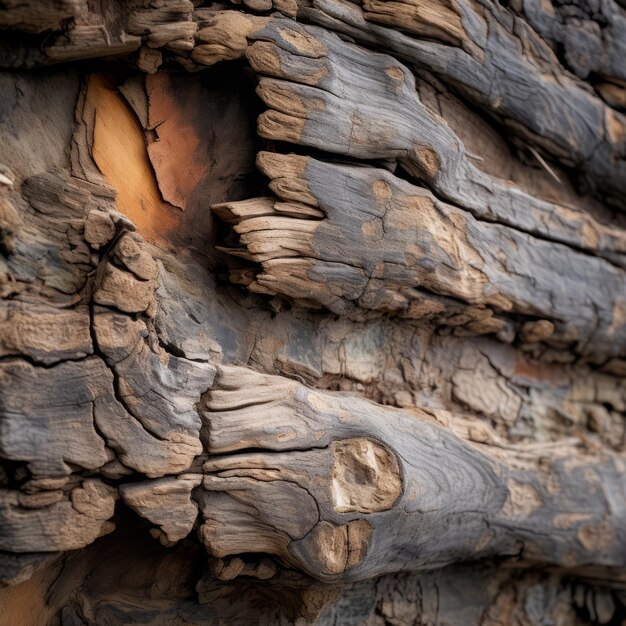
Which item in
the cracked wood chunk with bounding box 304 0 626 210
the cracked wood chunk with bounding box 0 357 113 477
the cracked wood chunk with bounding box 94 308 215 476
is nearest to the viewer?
the cracked wood chunk with bounding box 0 357 113 477

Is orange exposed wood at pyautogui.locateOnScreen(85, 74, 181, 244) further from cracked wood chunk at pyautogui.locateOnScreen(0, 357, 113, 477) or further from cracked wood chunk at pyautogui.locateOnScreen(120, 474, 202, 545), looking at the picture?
cracked wood chunk at pyautogui.locateOnScreen(120, 474, 202, 545)

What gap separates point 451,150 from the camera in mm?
3154

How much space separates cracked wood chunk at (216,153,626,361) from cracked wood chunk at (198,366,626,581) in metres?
0.43

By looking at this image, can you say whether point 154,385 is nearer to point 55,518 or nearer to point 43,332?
point 43,332

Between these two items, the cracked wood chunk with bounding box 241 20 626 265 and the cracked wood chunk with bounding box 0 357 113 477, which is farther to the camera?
the cracked wood chunk with bounding box 241 20 626 265

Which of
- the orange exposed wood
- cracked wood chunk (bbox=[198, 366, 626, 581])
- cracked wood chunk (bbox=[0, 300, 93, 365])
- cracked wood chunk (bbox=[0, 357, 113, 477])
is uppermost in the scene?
the orange exposed wood

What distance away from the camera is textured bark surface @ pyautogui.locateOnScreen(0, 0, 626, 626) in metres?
2.25

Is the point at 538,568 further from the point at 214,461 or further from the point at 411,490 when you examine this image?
the point at 214,461

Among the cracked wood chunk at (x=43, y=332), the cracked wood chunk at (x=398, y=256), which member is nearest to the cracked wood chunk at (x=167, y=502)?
the cracked wood chunk at (x=43, y=332)

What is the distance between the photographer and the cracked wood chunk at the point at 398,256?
8.79 feet

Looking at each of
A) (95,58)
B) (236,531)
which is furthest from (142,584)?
(95,58)

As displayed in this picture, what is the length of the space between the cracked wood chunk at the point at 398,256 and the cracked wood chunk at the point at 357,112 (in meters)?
0.09

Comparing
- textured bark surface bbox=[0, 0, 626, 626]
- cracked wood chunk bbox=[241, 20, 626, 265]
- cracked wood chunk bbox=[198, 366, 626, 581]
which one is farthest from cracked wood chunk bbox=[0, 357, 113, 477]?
cracked wood chunk bbox=[241, 20, 626, 265]

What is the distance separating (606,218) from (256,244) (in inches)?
93.5
